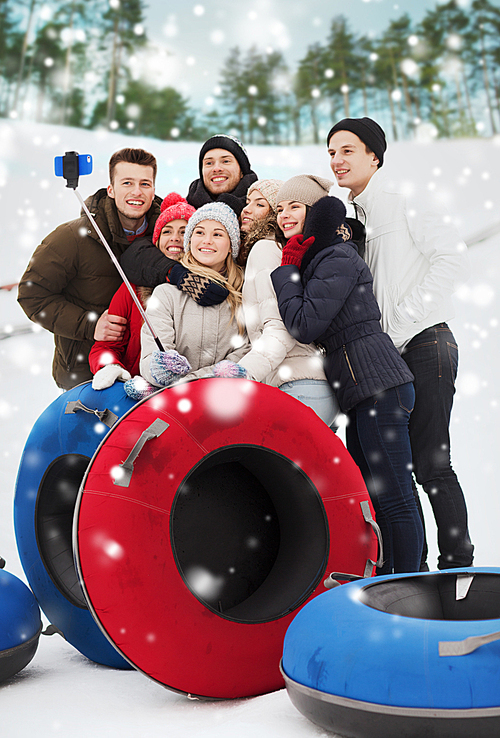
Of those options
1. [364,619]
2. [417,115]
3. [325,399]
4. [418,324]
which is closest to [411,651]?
[364,619]

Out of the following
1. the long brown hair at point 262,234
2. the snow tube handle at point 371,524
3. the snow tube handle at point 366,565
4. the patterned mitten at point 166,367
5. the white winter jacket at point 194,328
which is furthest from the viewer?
the long brown hair at point 262,234

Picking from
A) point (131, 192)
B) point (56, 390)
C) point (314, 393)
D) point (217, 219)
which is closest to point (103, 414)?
point (314, 393)

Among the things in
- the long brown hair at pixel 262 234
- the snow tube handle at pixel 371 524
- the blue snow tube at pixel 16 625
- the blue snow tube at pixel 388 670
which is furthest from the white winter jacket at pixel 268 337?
the blue snow tube at pixel 16 625

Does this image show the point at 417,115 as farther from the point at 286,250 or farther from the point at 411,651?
the point at 411,651

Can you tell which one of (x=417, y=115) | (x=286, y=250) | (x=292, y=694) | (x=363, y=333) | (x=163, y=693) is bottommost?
(x=163, y=693)

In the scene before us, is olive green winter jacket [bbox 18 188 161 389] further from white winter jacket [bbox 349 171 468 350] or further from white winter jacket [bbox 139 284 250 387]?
white winter jacket [bbox 349 171 468 350]

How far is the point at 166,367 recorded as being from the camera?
65.8 inches

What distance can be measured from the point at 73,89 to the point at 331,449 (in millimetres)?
9649

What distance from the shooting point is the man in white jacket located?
6.49ft

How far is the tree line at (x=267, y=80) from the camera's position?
9414 millimetres

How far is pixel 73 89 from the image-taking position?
9.60m

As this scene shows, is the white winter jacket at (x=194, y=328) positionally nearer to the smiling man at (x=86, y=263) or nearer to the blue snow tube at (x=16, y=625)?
the smiling man at (x=86, y=263)

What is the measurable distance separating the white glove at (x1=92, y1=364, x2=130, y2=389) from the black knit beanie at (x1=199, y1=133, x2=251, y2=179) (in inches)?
36.7

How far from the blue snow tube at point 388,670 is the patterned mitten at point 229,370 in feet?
1.98
